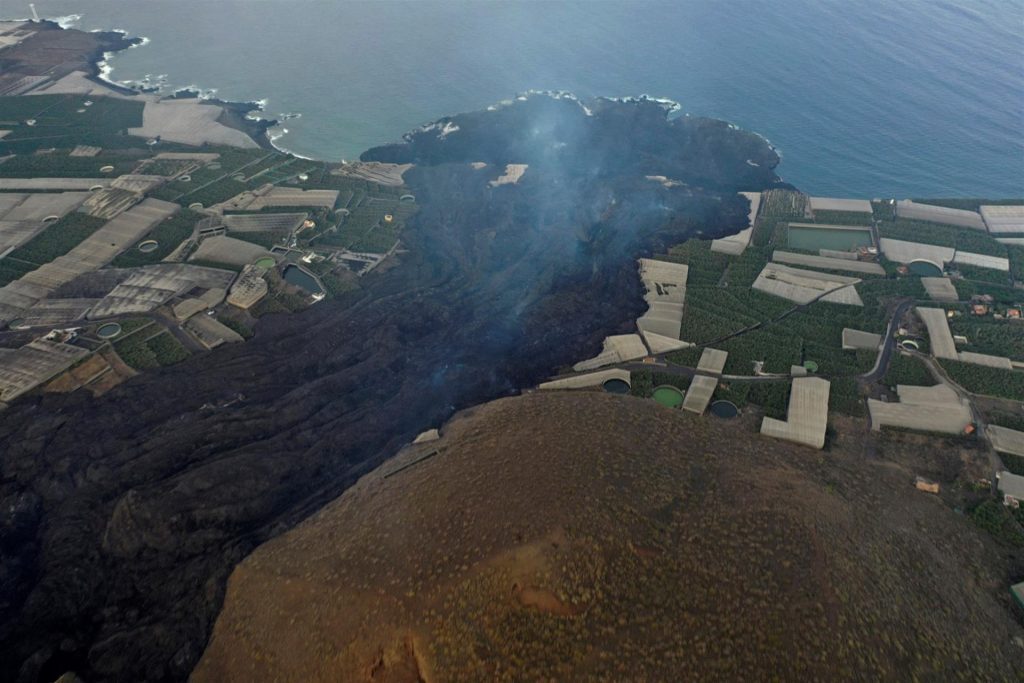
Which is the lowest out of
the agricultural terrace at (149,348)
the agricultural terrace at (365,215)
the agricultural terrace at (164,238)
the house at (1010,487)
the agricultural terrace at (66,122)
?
the agricultural terrace at (66,122)

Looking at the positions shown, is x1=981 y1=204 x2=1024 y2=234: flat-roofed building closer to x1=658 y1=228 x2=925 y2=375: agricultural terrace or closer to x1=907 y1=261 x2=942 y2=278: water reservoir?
x1=907 y1=261 x2=942 y2=278: water reservoir

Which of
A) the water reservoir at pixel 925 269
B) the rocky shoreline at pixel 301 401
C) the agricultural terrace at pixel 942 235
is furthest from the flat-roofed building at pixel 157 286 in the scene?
the agricultural terrace at pixel 942 235

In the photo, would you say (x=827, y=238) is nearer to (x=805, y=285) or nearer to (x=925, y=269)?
(x=925, y=269)

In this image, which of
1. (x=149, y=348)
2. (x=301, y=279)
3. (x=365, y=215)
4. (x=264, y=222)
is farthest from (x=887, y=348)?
(x=264, y=222)

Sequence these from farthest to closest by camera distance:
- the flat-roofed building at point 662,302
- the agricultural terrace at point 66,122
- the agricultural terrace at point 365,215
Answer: the agricultural terrace at point 66,122 < the agricultural terrace at point 365,215 < the flat-roofed building at point 662,302

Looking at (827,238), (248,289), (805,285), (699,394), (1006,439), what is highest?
(1006,439)

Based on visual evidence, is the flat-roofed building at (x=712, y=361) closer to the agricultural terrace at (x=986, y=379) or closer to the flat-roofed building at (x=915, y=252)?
the agricultural terrace at (x=986, y=379)
